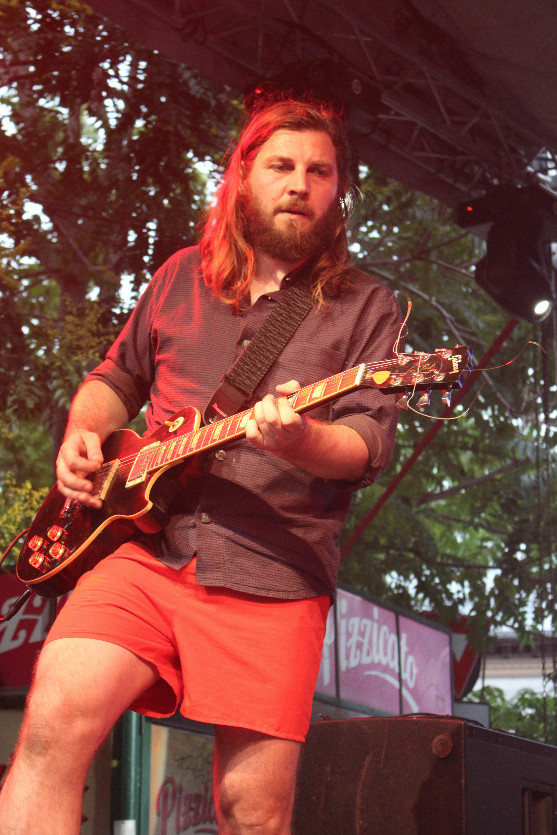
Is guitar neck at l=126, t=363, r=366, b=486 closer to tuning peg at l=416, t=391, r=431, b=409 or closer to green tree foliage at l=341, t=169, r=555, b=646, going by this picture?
tuning peg at l=416, t=391, r=431, b=409

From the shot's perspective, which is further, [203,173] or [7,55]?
[203,173]

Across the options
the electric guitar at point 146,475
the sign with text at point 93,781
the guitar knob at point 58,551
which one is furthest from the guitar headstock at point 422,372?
the sign with text at point 93,781

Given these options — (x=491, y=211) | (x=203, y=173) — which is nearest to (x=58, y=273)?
(x=203, y=173)

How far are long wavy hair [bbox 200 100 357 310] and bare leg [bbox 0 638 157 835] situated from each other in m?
1.04

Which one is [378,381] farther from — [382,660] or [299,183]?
[382,660]

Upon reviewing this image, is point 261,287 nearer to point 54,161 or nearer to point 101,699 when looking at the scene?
point 101,699

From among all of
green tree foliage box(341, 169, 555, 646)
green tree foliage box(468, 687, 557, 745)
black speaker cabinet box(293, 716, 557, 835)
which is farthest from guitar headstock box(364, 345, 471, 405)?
green tree foliage box(468, 687, 557, 745)

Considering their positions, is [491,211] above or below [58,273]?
above

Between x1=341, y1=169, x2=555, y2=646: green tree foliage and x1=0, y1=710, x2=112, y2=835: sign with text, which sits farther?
x1=341, y1=169, x2=555, y2=646: green tree foliage

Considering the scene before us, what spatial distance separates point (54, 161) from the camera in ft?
21.9

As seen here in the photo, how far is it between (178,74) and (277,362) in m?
5.21

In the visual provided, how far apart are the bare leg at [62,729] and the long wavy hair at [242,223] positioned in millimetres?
1041

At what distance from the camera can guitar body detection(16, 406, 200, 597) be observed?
2283 mm

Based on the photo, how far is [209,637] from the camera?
6.93 ft
